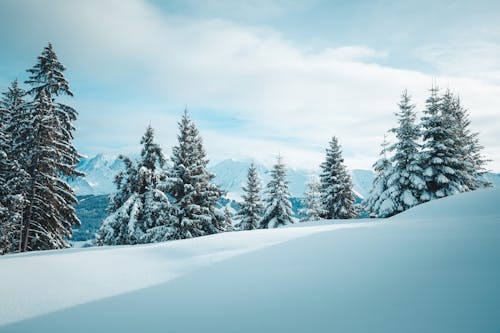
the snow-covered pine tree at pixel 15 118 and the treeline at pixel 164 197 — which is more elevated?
the snow-covered pine tree at pixel 15 118

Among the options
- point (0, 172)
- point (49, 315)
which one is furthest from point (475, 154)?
point (0, 172)

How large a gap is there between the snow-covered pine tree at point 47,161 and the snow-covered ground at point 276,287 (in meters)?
11.1

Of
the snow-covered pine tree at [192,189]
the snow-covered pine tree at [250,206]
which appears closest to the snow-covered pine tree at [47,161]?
the snow-covered pine tree at [192,189]

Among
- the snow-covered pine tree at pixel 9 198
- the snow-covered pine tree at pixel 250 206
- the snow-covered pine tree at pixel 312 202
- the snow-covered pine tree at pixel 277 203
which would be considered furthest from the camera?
the snow-covered pine tree at pixel 312 202

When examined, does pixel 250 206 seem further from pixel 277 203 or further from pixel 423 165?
pixel 423 165

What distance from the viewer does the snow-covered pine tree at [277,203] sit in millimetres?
23875

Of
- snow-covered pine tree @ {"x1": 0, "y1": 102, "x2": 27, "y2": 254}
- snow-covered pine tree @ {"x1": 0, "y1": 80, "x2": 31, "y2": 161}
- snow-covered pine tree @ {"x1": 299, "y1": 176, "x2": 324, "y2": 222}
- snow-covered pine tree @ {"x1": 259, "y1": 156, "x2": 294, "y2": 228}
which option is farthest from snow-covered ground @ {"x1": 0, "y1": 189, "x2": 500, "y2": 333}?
snow-covered pine tree @ {"x1": 299, "y1": 176, "x2": 324, "y2": 222}

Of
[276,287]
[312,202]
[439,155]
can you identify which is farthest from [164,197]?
[439,155]

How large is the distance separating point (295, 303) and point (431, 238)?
3.37 m

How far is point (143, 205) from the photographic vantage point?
A: 711 inches

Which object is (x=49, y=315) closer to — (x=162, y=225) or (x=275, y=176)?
(x=162, y=225)

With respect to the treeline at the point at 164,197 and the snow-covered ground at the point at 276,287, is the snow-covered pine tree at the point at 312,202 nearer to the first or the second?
the treeline at the point at 164,197

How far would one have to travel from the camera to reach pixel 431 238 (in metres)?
4.92

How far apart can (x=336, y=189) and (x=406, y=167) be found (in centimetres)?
747
